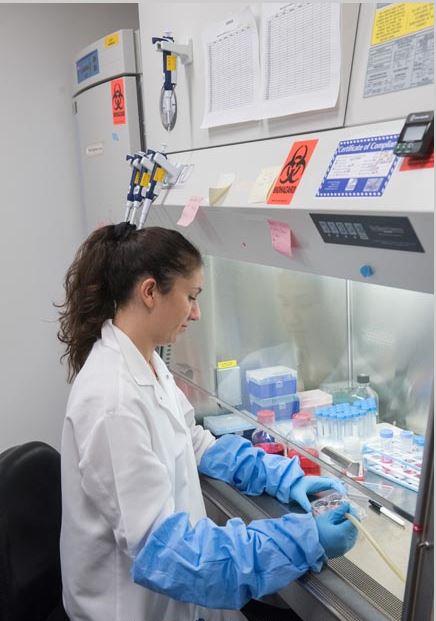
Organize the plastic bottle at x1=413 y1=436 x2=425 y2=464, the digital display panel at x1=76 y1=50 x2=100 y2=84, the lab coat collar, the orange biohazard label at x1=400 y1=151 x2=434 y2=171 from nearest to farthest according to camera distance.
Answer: the orange biohazard label at x1=400 y1=151 x2=434 y2=171 < the lab coat collar < the plastic bottle at x1=413 y1=436 x2=425 y2=464 < the digital display panel at x1=76 y1=50 x2=100 y2=84

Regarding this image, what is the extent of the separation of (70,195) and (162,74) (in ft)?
4.40

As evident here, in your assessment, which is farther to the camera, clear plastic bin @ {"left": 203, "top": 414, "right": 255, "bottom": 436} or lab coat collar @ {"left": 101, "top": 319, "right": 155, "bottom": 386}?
clear plastic bin @ {"left": 203, "top": 414, "right": 255, "bottom": 436}

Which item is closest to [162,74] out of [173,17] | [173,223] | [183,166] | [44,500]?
[173,17]

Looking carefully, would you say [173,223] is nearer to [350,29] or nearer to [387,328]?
[387,328]

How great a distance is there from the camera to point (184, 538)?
1168 millimetres

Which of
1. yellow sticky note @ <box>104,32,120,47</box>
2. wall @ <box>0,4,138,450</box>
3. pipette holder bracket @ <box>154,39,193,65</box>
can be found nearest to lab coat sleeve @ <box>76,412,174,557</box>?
pipette holder bracket @ <box>154,39,193,65</box>

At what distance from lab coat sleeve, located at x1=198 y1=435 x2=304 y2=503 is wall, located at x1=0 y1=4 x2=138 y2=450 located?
63.5 inches

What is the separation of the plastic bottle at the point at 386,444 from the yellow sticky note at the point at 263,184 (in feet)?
2.23

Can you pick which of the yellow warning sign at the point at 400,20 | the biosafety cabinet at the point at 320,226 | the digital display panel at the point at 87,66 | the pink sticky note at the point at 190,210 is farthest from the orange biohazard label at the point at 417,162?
the digital display panel at the point at 87,66

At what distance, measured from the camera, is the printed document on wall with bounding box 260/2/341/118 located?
3.69 feet

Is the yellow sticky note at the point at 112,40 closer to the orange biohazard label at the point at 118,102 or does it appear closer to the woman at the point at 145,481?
the orange biohazard label at the point at 118,102

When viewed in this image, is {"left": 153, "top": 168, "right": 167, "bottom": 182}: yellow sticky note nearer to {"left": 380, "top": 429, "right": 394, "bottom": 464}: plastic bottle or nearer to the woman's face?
the woman's face

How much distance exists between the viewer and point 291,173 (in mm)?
1187

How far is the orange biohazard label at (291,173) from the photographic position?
116 cm
